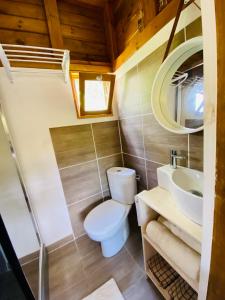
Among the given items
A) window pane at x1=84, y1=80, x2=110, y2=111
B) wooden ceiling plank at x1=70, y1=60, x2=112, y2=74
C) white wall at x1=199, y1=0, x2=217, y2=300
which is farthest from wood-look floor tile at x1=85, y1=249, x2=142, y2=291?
wooden ceiling plank at x1=70, y1=60, x2=112, y2=74

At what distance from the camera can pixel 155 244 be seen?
1.08 m

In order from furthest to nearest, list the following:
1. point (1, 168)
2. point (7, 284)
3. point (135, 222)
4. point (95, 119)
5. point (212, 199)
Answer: point (135, 222)
point (95, 119)
point (1, 168)
point (7, 284)
point (212, 199)

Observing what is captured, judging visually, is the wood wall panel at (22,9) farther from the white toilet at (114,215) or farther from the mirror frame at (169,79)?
the white toilet at (114,215)

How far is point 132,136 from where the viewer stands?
1.66 m

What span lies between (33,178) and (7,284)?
2.68ft

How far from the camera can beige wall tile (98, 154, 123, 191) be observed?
183cm

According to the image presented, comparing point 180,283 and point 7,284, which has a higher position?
point 7,284

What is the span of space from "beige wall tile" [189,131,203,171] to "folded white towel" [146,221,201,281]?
51 centimetres

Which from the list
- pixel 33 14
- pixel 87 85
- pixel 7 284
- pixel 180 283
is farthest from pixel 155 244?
pixel 33 14

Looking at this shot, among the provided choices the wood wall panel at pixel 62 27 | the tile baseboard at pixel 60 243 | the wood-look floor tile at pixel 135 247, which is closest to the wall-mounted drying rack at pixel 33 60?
the wood wall panel at pixel 62 27

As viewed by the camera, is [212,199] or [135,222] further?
[135,222]

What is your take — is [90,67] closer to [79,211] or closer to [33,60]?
[33,60]

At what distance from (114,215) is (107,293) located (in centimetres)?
60

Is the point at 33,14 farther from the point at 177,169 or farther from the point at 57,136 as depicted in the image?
the point at 177,169
